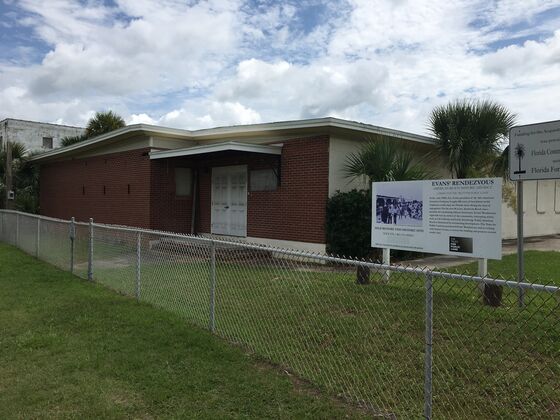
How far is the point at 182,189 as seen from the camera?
16.1m

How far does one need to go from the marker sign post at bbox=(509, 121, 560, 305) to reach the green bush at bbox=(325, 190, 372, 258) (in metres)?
4.94

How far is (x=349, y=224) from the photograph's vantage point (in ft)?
37.8

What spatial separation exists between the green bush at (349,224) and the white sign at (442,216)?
127 inches

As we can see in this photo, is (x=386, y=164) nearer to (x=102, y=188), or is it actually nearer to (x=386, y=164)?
(x=386, y=164)

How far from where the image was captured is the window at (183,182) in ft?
52.5

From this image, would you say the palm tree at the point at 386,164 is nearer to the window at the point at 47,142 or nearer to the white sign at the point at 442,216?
the white sign at the point at 442,216

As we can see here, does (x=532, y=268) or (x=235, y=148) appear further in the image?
(x=235, y=148)

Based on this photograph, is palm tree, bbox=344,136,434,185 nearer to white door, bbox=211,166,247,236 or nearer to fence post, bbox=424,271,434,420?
white door, bbox=211,166,247,236

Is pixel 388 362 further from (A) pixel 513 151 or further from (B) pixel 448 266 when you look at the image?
(B) pixel 448 266

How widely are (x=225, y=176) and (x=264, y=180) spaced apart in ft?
A: 6.09

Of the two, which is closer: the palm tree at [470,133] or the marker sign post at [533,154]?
the marker sign post at [533,154]

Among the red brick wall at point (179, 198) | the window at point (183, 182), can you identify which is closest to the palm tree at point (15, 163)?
the red brick wall at point (179, 198)

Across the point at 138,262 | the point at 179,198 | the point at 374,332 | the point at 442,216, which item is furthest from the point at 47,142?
the point at 374,332

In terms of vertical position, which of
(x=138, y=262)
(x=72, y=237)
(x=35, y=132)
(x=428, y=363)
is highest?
(x=35, y=132)
